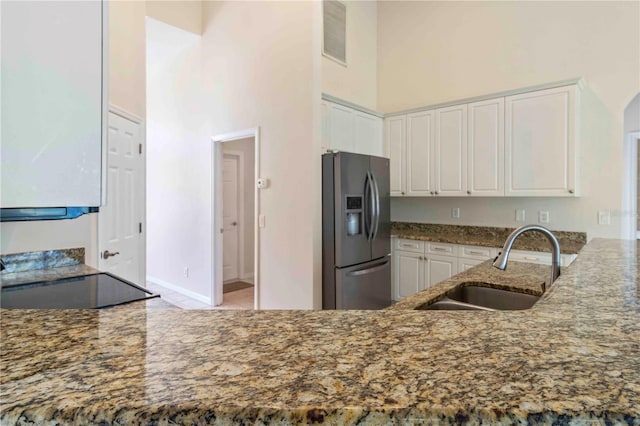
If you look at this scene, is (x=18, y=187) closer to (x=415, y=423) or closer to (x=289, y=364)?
(x=289, y=364)

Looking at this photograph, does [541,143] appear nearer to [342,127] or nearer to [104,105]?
[342,127]

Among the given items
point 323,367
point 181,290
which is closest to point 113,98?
point 181,290

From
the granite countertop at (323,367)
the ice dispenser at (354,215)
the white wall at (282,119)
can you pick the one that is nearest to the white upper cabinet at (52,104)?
the granite countertop at (323,367)

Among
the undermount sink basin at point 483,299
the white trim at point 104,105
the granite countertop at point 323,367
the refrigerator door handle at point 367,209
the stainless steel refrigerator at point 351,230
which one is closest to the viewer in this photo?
the granite countertop at point 323,367

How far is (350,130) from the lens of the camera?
4.05 meters

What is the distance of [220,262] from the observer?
174 inches

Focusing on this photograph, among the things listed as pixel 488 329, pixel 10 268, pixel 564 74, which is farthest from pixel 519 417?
pixel 564 74

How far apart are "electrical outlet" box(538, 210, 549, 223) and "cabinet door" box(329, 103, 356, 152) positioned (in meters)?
2.10

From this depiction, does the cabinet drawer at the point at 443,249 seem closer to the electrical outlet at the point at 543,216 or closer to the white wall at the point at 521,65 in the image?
the white wall at the point at 521,65

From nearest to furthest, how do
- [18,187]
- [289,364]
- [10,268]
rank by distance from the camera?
[289,364] → [18,187] → [10,268]

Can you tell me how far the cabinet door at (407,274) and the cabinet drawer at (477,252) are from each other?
0.48 metres

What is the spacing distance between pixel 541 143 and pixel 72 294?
3813 mm

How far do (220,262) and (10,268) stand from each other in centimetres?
257

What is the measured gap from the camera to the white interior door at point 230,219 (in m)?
5.59
